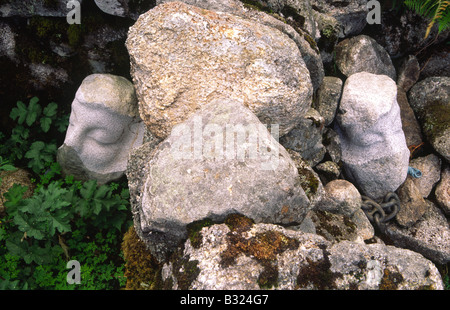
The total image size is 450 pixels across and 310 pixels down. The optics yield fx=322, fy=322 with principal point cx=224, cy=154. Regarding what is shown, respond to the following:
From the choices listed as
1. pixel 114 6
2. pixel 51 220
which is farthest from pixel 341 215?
pixel 114 6

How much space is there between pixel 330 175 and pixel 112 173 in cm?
318

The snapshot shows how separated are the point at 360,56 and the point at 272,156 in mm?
3132

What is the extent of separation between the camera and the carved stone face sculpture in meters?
4.27

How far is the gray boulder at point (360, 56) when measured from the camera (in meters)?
5.07

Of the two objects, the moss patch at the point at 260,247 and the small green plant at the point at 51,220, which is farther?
the small green plant at the point at 51,220

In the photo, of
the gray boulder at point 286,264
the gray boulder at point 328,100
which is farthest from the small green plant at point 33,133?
the gray boulder at point 328,100

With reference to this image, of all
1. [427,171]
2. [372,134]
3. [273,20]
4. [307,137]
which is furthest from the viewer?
[427,171]

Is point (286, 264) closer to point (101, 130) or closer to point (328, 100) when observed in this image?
point (328, 100)

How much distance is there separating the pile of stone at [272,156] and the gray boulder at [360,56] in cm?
2

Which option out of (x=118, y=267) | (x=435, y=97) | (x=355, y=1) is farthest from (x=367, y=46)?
(x=118, y=267)

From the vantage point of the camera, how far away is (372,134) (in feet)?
14.9

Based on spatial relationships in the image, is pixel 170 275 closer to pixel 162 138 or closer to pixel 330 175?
pixel 162 138

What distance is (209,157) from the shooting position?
292 cm

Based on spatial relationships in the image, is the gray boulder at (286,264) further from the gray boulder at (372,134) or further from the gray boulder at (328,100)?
the gray boulder at (328,100)
